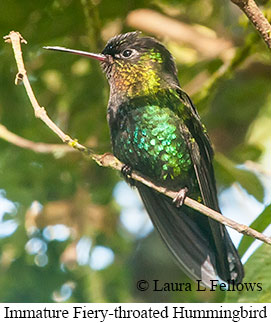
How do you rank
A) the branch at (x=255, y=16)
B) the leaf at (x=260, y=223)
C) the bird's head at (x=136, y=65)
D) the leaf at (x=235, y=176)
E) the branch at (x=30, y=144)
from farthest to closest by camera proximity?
the leaf at (x=235, y=176) → the branch at (x=30, y=144) → the bird's head at (x=136, y=65) → the leaf at (x=260, y=223) → the branch at (x=255, y=16)

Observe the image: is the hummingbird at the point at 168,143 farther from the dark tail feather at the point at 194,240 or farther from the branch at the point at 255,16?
the branch at the point at 255,16

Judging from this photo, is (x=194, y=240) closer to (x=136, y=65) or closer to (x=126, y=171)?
(x=126, y=171)

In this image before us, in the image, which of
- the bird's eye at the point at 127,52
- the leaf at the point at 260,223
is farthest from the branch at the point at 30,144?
the leaf at the point at 260,223

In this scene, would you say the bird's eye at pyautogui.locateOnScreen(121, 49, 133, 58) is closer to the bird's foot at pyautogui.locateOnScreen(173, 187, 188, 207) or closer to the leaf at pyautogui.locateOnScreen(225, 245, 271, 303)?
the bird's foot at pyautogui.locateOnScreen(173, 187, 188, 207)

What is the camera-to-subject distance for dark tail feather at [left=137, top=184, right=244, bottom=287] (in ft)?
7.84

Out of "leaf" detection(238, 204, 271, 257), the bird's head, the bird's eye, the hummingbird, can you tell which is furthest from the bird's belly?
"leaf" detection(238, 204, 271, 257)

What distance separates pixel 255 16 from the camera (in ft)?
6.53

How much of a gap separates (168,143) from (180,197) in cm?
A: 22

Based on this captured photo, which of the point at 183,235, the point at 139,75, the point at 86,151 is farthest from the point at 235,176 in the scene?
the point at 86,151

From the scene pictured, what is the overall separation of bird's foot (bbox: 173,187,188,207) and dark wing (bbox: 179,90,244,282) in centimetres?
10

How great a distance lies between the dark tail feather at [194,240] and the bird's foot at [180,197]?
85 mm

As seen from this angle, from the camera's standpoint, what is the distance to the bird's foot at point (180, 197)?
2.54 meters
